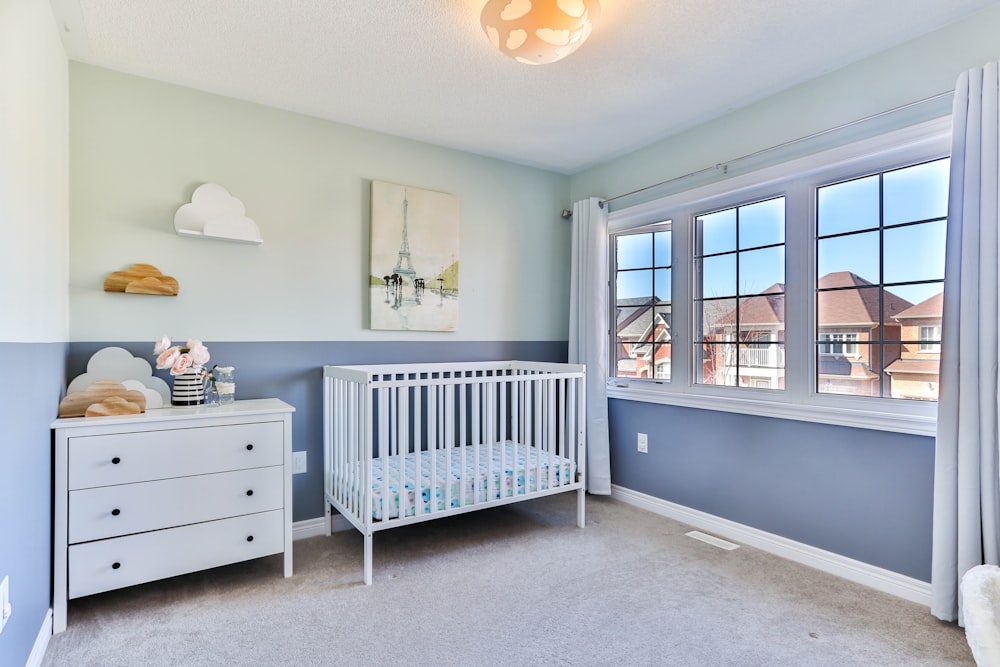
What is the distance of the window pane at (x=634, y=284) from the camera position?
316 centimetres

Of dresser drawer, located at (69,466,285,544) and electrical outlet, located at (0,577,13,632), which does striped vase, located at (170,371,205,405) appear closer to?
dresser drawer, located at (69,466,285,544)

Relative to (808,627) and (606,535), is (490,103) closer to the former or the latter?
(606,535)

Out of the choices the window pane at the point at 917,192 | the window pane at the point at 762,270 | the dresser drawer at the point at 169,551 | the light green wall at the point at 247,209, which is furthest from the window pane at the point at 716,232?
the dresser drawer at the point at 169,551

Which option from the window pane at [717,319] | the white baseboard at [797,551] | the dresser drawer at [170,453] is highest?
the window pane at [717,319]

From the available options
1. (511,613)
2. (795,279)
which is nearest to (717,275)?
(795,279)

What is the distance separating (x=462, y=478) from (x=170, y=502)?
3.73 ft

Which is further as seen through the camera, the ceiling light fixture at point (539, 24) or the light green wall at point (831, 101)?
the light green wall at point (831, 101)

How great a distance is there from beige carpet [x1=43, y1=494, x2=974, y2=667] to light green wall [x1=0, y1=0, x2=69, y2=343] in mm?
1039

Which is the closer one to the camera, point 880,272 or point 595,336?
point 880,272

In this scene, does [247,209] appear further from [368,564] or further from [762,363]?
[762,363]

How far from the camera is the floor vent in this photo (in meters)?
2.50

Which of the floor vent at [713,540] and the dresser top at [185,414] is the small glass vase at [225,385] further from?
the floor vent at [713,540]

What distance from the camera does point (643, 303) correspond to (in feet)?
10.5

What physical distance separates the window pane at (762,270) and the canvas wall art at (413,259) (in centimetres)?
156
